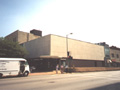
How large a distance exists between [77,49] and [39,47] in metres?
12.9

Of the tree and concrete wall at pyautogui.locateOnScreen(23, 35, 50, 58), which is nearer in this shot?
the tree

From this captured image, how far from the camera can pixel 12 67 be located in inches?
674

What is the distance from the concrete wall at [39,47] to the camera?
109 feet

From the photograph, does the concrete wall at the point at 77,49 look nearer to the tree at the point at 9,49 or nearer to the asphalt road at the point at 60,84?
the tree at the point at 9,49

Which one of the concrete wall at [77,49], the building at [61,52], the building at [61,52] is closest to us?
the building at [61,52]

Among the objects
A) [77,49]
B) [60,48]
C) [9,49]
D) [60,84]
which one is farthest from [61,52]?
[60,84]

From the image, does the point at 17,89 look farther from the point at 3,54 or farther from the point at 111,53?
the point at 111,53

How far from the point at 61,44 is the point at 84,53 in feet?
38.1

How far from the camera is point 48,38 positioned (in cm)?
3319

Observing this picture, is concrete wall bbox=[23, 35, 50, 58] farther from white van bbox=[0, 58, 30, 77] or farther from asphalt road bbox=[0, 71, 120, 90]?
asphalt road bbox=[0, 71, 120, 90]

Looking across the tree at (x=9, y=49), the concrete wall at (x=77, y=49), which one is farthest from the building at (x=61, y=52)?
the tree at (x=9, y=49)

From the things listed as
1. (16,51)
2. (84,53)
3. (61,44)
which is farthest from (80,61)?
(16,51)

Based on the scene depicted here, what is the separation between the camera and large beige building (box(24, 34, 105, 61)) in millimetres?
32678

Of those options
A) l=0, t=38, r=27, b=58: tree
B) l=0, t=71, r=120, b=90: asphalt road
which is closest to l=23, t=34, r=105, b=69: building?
l=0, t=38, r=27, b=58: tree
